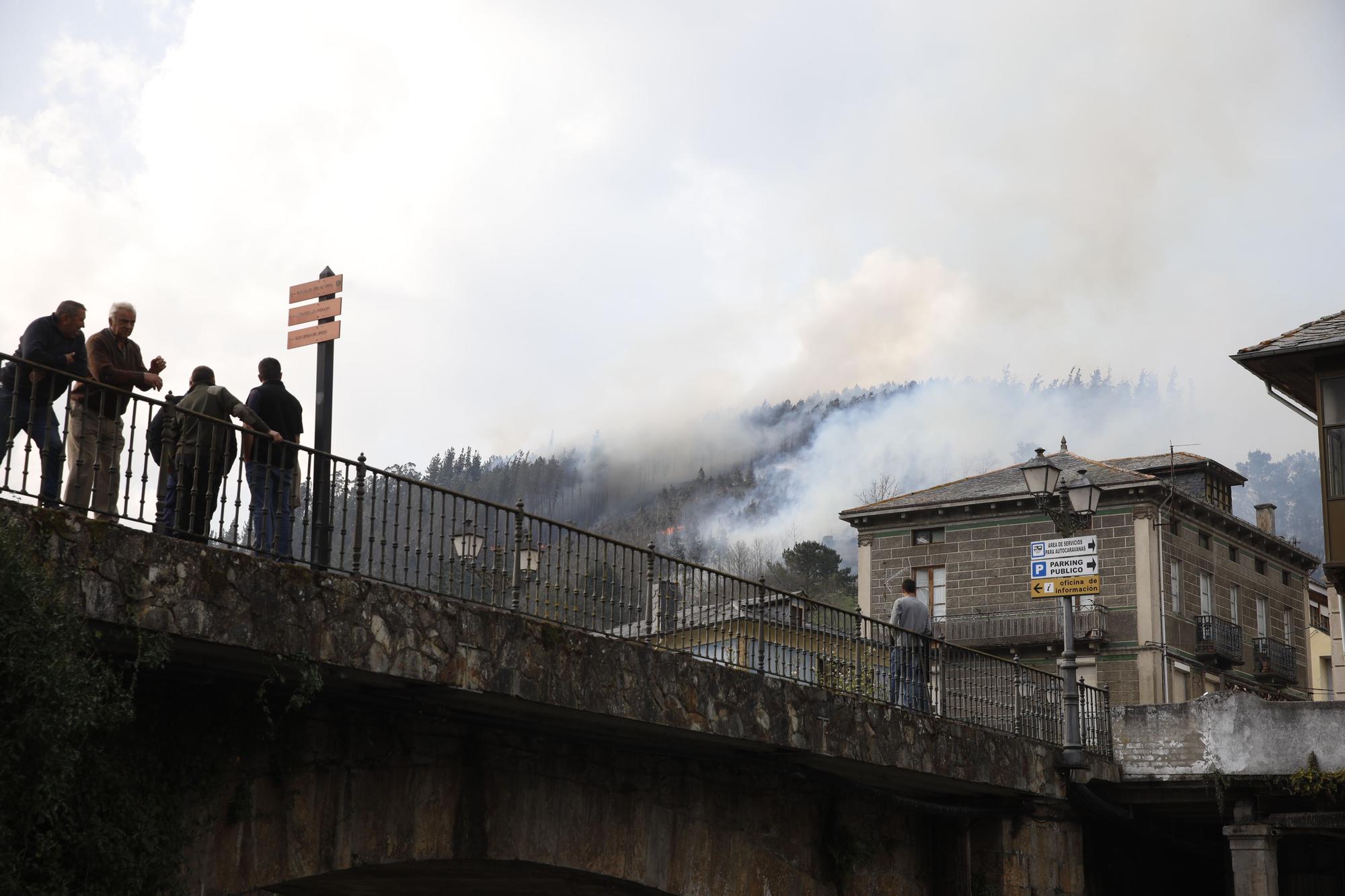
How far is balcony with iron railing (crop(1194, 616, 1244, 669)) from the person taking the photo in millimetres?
38250

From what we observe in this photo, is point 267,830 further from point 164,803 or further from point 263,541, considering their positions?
point 263,541

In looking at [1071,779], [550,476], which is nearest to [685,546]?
[550,476]

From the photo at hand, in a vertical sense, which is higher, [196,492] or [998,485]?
[998,485]

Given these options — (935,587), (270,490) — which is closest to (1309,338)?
(270,490)

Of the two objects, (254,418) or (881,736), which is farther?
(881,736)

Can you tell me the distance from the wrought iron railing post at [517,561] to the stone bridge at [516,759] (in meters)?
0.21

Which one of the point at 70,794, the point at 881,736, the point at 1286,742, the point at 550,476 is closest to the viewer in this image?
the point at 70,794

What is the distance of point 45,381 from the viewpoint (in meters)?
8.27

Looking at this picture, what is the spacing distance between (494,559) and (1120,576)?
29.3m

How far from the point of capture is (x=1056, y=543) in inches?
660

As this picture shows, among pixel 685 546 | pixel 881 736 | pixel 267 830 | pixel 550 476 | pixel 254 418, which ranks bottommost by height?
pixel 267 830

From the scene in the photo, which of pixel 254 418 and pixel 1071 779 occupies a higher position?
pixel 254 418

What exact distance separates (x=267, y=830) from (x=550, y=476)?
131038 mm

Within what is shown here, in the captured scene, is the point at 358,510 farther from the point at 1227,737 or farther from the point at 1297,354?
the point at 1297,354
